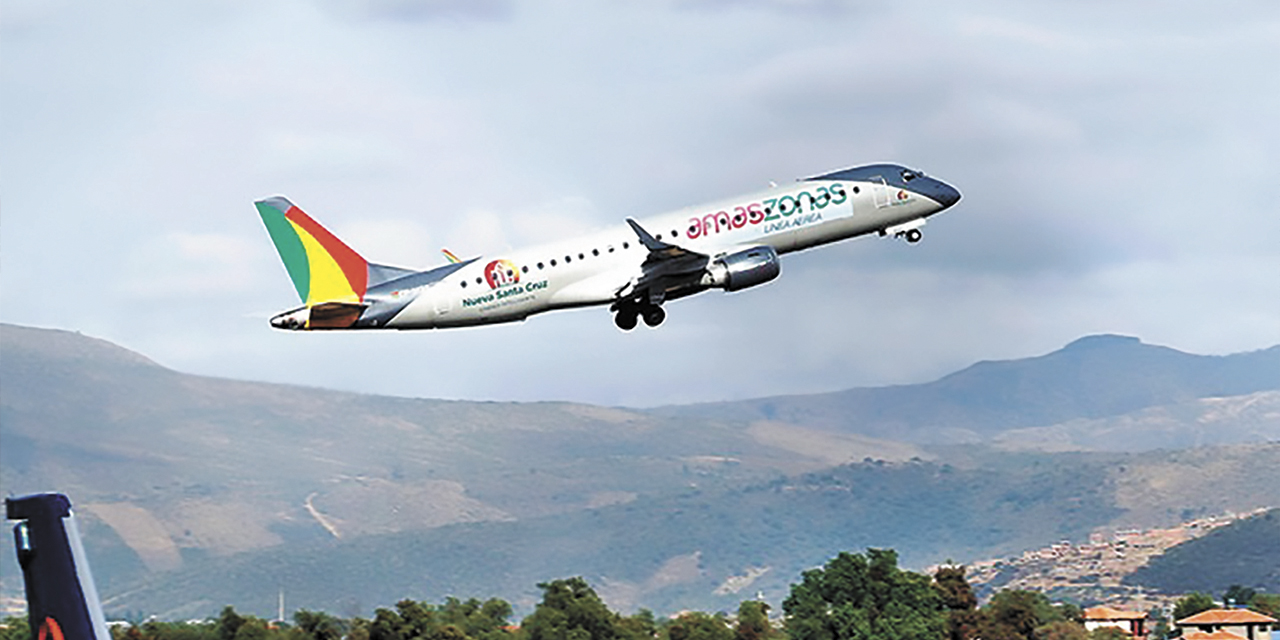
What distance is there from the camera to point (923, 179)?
82.9m

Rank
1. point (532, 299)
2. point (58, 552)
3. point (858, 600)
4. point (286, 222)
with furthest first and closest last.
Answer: point (858, 600)
point (286, 222)
point (532, 299)
point (58, 552)

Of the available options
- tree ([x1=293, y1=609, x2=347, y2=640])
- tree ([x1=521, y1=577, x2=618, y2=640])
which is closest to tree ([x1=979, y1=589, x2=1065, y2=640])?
tree ([x1=521, y1=577, x2=618, y2=640])

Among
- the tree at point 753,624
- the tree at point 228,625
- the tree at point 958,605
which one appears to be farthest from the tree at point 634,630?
the tree at point 958,605

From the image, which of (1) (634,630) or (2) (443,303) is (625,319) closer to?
(2) (443,303)

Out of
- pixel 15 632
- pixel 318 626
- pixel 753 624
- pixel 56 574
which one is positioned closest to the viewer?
pixel 56 574

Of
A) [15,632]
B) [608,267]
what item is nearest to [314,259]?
[608,267]

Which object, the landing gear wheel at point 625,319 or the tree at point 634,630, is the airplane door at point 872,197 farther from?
the tree at point 634,630

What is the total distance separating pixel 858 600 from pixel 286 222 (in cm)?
10621

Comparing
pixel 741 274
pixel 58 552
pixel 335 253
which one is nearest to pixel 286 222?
pixel 335 253

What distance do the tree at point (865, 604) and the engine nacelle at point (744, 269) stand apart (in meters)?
96.1

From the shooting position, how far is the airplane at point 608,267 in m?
75.1

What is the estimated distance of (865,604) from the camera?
178 metres

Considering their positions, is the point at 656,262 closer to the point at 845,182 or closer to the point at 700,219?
the point at 700,219

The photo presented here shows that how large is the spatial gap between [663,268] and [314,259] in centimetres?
1245
